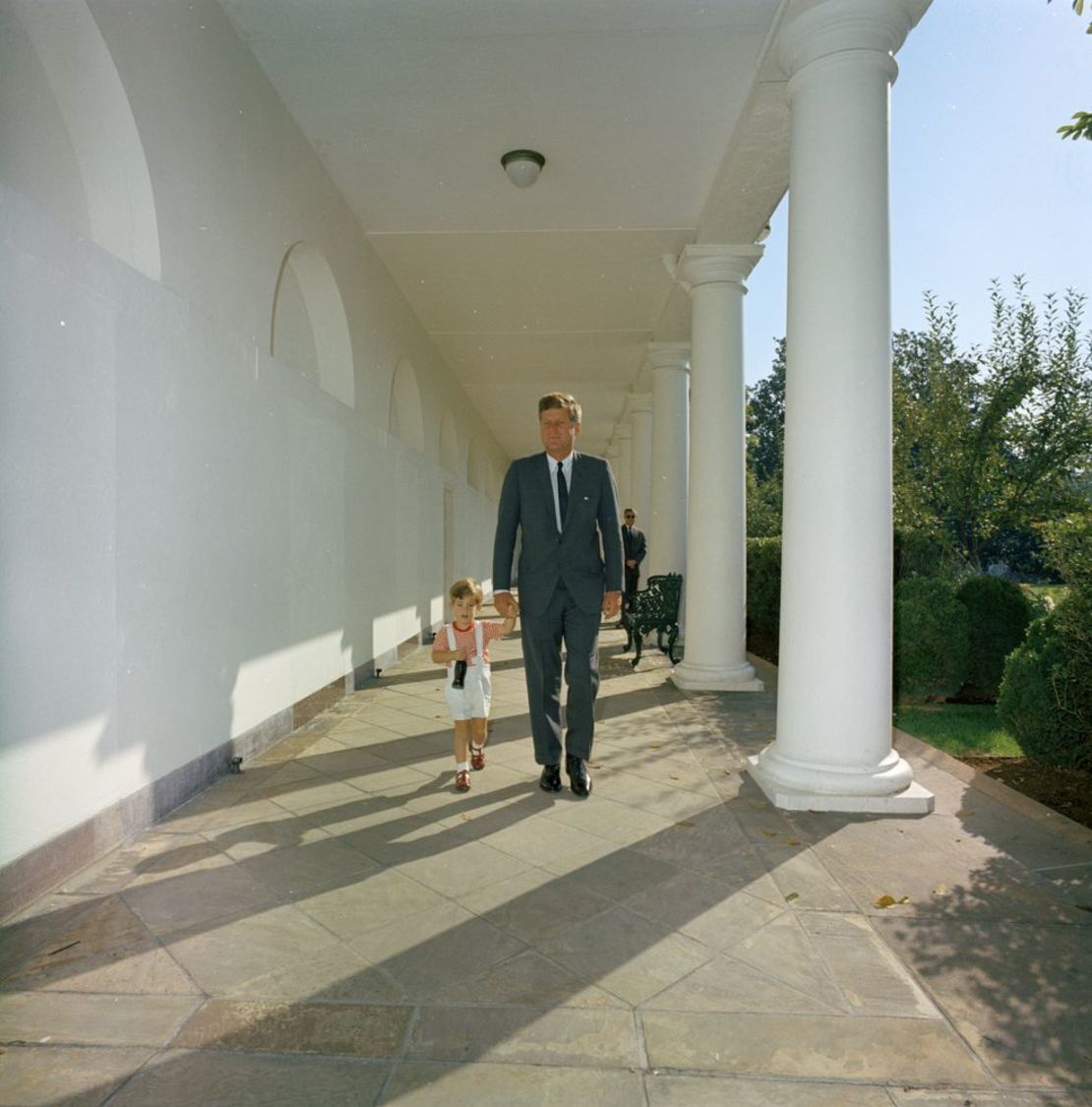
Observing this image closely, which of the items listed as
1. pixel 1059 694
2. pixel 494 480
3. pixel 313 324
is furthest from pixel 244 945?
pixel 494 480

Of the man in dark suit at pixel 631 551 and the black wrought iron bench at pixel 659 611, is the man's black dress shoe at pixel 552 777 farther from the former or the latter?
the man in dark suit at pixel 631 551

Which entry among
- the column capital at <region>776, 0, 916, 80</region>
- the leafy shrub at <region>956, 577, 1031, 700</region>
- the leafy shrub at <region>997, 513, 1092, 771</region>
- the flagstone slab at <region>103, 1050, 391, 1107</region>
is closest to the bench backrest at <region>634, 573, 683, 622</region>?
the leafy shrub at <region>956, 577, 1031, 700</region>

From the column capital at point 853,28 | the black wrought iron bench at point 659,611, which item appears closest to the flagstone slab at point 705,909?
the column capital at point 853,28

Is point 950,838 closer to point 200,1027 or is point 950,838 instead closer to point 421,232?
point 200,1027

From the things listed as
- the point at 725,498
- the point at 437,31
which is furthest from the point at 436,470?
the point at 437,31

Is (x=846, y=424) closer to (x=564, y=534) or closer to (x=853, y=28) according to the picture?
(x=564, y=534)

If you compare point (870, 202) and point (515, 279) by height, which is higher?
point (515, 279)

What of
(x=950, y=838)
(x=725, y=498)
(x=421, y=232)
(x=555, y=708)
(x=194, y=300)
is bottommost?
(x=950, y=838)

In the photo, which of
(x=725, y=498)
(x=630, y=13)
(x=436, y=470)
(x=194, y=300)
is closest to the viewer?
(x=194, y=300)

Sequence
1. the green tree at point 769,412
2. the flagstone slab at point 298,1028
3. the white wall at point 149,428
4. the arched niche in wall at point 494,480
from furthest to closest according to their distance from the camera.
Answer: the green tree at point 769,412 < the arched niche in wall at point 494,480 < the white wall at point 149,428 < the flagstone slab at point 298,1028

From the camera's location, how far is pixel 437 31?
5.26 meters

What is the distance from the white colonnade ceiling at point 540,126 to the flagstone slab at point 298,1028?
5.51 m

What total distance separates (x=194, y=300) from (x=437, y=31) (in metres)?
2.47

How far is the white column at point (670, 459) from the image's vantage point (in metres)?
11.3
